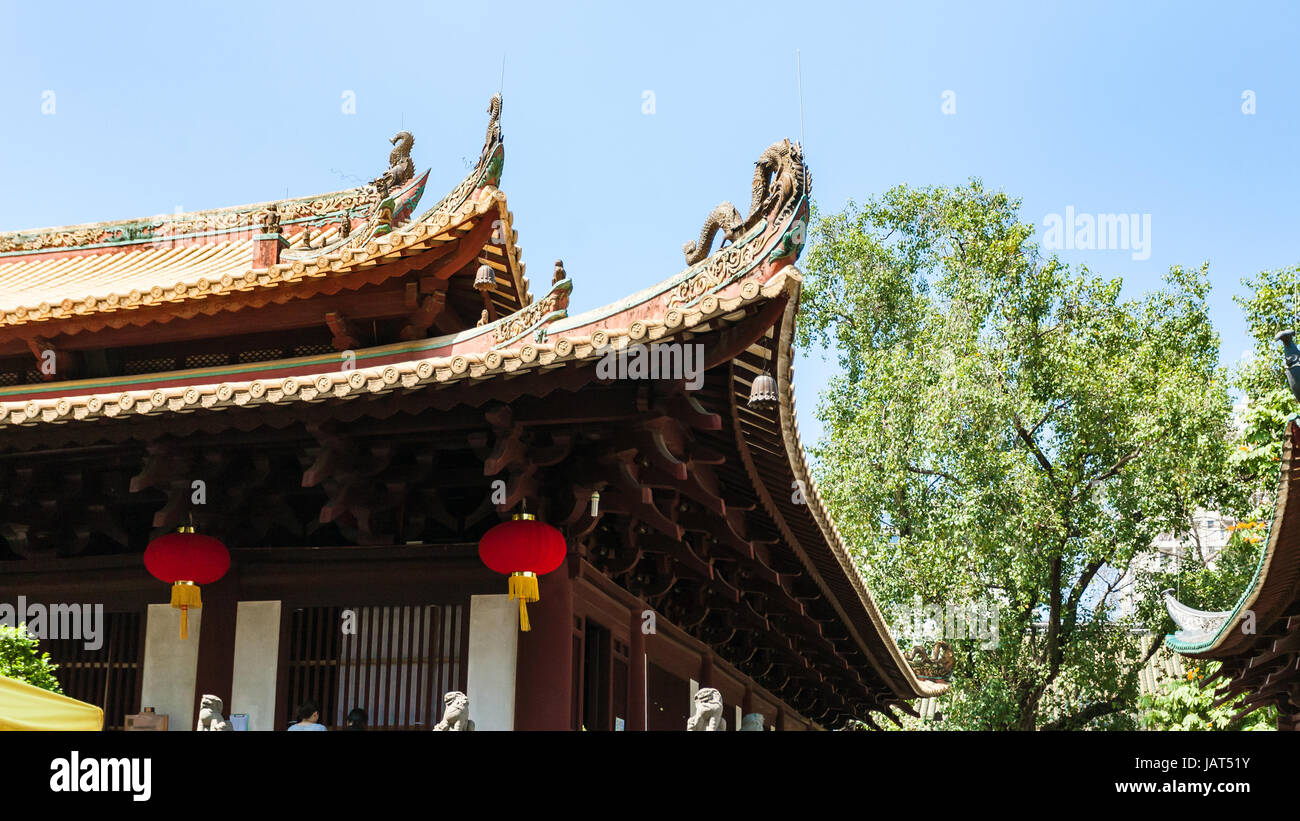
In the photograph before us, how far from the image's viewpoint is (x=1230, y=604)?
2117 centimetres

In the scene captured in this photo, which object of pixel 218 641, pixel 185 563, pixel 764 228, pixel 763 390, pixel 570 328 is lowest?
pixel 218 641

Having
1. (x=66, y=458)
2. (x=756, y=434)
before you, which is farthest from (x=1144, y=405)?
(x=66, y=458)

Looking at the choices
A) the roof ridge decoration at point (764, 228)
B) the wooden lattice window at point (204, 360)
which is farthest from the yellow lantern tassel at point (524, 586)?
the wooden lattice window at point (204, 360)

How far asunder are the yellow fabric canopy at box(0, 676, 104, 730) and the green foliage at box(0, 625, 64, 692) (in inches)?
35.0

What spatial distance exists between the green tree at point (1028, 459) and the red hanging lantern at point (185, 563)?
1571 cm

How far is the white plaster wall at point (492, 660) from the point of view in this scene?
718 centimetres

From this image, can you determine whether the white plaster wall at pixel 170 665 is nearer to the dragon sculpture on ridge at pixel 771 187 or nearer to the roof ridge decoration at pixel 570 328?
the roof ridge decoration at pixel 570 328

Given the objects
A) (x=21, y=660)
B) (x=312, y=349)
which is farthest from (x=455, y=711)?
(x=312, y=349)

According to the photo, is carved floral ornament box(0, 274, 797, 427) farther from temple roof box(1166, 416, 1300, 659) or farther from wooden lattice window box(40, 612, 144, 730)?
temple roof box(1166, 416, 1300, 659)

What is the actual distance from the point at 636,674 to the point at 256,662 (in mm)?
2829

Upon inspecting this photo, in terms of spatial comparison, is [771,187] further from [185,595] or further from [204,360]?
[204,360]

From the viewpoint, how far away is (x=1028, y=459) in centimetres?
2183
